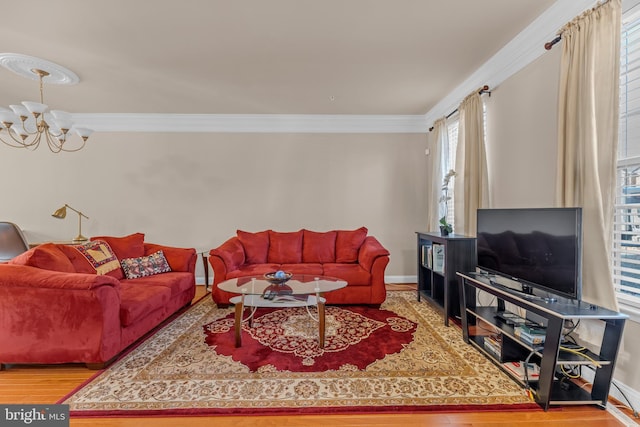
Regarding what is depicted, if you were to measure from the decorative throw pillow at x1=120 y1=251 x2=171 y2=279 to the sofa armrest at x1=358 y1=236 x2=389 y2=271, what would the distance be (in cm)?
258

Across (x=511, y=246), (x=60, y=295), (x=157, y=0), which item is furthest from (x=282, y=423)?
(x=157, y=0)

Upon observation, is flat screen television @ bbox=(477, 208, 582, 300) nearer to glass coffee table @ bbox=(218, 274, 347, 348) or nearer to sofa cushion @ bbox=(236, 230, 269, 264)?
glass coffee table @ bbox=(218, 274, 347, 348)

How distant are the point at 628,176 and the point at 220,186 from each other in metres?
4.87

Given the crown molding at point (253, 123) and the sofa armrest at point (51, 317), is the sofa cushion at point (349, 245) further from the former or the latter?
the sofa armrest at point (51, 317)

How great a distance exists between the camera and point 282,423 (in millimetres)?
1798

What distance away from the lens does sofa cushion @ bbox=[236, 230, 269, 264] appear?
444 cm

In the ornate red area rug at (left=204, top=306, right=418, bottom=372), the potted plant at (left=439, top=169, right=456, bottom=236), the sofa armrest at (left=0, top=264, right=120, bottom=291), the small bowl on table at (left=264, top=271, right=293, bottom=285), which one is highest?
the potted plant at (left=439, top=169, right=456, bottom=236)

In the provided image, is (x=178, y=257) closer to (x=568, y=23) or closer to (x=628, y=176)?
(x=628, y=176)

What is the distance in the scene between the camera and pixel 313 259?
4523mm

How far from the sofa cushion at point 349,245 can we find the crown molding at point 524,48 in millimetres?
2352

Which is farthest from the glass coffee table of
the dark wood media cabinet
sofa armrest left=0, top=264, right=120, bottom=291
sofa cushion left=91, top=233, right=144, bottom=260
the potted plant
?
sofa cushion left=91, top=233, right=144, bottom=260

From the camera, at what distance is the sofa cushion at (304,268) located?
3984mm

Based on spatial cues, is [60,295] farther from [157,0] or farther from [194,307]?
[157,0]

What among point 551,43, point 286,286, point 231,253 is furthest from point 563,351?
point 231,253
